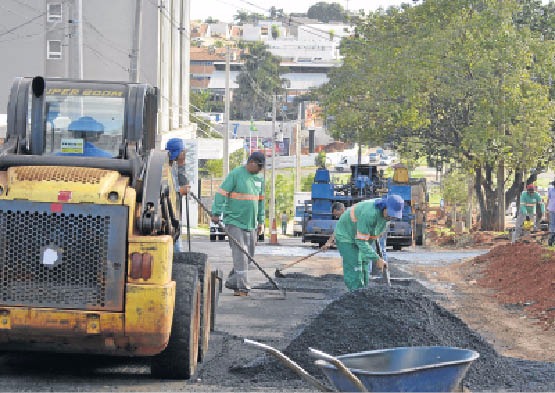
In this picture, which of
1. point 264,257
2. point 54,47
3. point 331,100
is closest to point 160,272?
point 264,257

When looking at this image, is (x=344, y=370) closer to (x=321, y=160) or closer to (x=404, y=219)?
(x=404, y=219)

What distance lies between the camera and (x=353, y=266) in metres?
15.3

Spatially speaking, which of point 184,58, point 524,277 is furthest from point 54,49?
point 524,277

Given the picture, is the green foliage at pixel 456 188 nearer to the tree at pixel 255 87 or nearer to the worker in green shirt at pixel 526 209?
the worker in green shirt at pixel 526 209

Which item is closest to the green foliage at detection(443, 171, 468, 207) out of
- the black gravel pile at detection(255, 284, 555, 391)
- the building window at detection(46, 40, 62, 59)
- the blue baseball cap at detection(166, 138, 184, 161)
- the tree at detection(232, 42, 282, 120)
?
the building window at detection(46, 40, 62, 59)

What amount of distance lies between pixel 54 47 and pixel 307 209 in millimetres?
23349

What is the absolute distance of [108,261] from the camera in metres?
9.44

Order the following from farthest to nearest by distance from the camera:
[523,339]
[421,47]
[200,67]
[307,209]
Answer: [200,67]
[421,47]
[307,209]
[523,339]

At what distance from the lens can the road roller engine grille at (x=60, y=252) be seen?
9.45 m

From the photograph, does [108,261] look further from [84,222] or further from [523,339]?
[523,339]

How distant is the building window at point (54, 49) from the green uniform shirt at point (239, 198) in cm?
3757

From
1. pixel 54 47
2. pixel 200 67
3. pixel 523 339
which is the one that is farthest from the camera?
pixel 200 67

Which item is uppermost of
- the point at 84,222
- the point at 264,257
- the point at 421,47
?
the point at 421,47

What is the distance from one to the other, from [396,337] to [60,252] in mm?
3264
